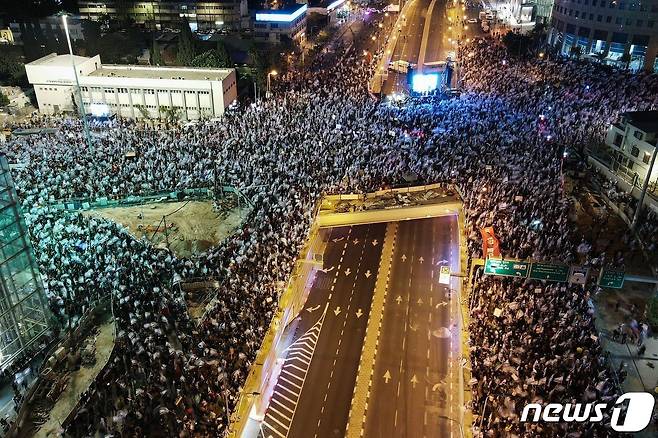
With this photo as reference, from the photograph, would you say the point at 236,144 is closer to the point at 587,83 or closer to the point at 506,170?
the point at 506,170

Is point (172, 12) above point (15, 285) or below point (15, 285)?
above

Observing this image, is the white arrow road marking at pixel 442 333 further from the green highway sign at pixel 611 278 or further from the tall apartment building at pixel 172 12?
the tall apartment building at pixel 172 12

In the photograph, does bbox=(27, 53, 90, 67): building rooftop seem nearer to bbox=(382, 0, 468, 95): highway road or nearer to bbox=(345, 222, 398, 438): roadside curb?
bbox=(382, 0, 468, 95): highway road

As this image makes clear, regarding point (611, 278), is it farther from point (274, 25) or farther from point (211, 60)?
point (274, 25)

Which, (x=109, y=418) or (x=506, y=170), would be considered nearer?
(x=109, y=418)

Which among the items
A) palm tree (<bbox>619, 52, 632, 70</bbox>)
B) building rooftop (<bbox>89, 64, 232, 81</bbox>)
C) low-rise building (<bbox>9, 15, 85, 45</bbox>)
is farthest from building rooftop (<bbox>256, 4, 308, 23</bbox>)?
palm tree (<bbox>619, 52, 632, 70</bbox>)

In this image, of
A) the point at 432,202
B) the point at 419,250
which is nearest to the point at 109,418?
the point at 419,250

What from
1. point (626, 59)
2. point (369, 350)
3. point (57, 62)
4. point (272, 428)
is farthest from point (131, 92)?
point (626, 59)
